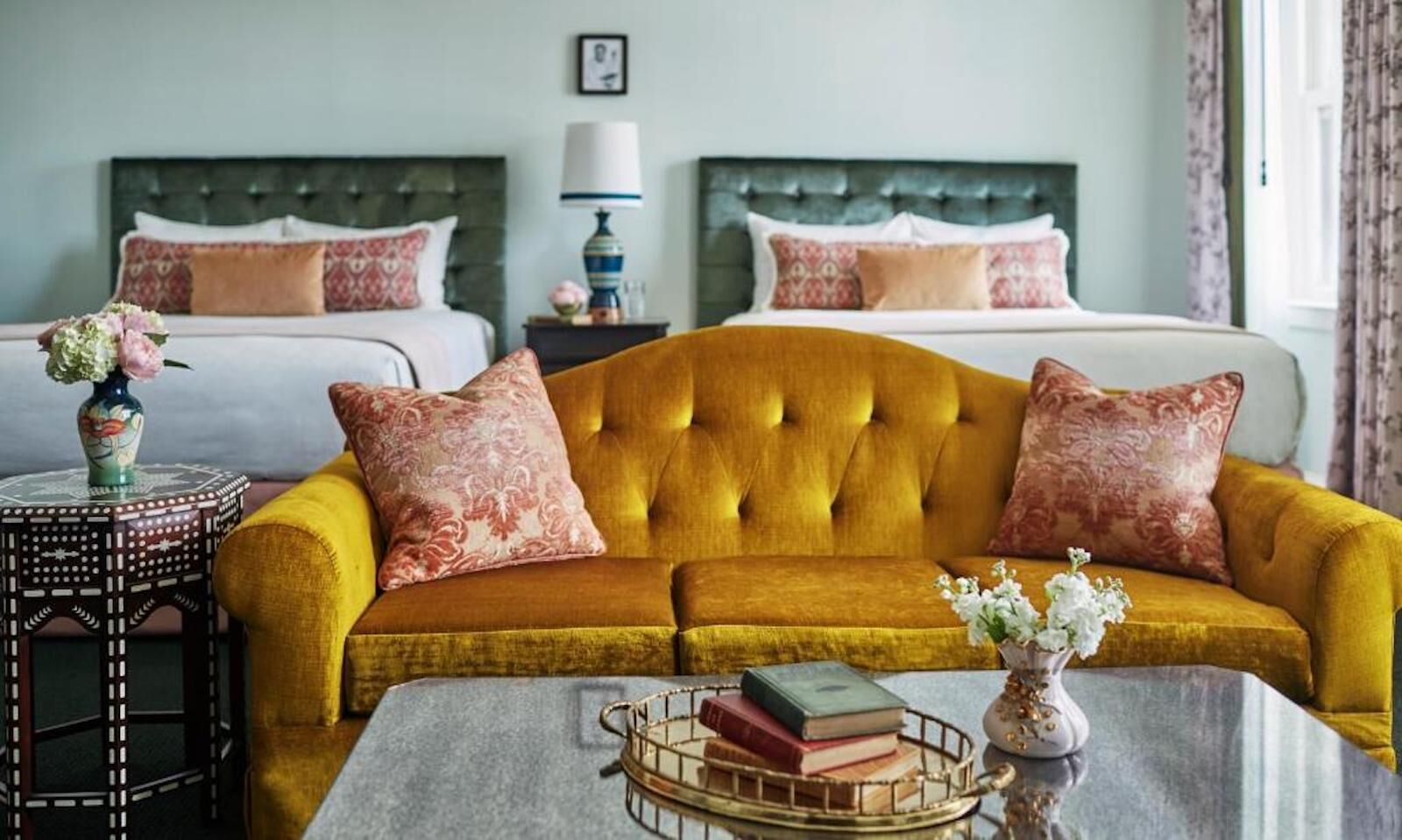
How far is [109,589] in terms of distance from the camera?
2418 mm

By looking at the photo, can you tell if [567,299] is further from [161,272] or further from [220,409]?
[220,409]

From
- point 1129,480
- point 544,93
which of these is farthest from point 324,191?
point 1129,480

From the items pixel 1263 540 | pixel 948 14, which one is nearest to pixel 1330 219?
pixel 948 14

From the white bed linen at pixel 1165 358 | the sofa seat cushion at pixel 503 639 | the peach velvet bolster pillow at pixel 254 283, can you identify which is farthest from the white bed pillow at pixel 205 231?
the sofa seat cushion at pixel 503 639

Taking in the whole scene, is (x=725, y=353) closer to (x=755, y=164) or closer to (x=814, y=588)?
(x=814, y=588)

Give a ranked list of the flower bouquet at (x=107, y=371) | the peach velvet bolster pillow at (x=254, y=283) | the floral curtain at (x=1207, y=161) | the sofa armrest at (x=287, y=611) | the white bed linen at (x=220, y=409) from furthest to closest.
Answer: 1. the floral curtain at (x=1207, y=161)
2. the peach velvet bolster pillow at (x=254, y=283)
3. the white bed linen at (x=220, y=409)
4. the flower bouquet at (x=107, y=371)
5. the sofa armrest at (x=287, y=611)

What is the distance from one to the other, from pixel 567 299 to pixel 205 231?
1.55 meters

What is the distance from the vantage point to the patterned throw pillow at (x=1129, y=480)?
2758 mm

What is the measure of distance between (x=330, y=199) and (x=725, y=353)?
3353 millimetres

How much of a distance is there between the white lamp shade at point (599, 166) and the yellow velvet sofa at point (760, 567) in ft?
8.27

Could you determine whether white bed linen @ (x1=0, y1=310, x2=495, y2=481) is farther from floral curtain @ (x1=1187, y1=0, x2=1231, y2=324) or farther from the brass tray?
floral curtain @ (x1=1187, y1=0, x2=1231, y2=324)

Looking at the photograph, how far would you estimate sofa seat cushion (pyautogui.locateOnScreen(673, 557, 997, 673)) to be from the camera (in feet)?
7.91

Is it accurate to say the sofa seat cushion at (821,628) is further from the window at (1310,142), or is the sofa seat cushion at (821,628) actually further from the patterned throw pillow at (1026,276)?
the window at (1310,142)

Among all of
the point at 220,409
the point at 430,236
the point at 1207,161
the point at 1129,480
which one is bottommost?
the point at 1129,480
